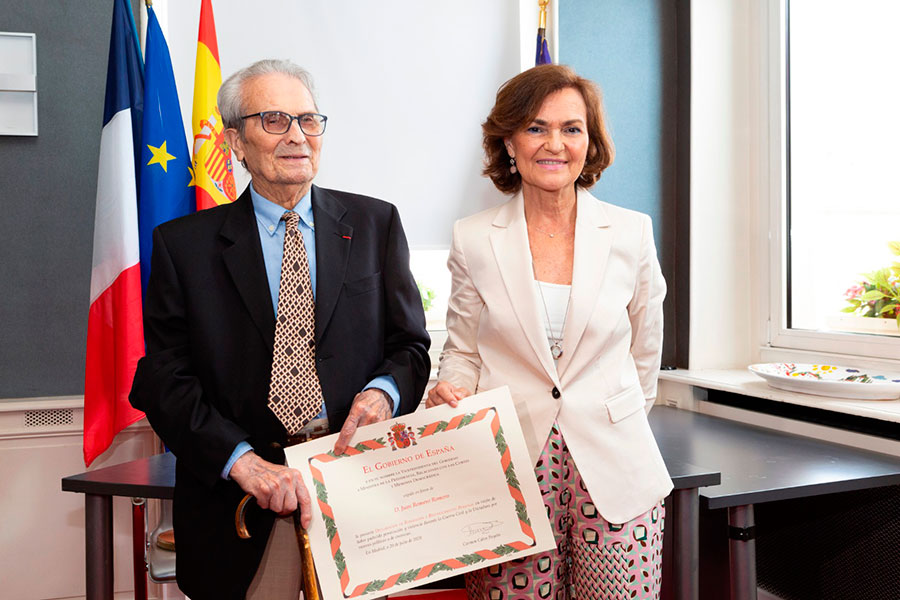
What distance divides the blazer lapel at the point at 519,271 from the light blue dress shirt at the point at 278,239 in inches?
11.6

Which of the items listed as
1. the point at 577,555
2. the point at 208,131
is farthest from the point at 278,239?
the point at 208,131

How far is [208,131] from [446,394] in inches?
67.3

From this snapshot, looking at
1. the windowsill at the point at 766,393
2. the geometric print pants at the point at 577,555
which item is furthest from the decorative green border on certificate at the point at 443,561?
the windowsill at the point at 766,393

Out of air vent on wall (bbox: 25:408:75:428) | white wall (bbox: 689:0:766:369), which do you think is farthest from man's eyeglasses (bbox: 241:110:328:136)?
white wall (bbox: 689:0:766:369)

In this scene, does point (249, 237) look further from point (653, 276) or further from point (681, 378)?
point (681, 378)

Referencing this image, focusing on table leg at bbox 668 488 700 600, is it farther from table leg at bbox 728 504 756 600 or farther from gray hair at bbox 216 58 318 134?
gray hair at bbox 216 58 318 134

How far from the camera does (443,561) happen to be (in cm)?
123

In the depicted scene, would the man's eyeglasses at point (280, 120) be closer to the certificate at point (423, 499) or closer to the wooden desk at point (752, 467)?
the certificate at point (423, 499)

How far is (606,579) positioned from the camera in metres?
1.36

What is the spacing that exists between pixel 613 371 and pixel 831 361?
5.77ft

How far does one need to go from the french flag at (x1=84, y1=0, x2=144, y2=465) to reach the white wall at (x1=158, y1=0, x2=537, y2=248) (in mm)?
361

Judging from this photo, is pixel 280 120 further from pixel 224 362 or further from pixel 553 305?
pixel 553 305

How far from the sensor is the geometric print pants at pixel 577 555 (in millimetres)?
1363

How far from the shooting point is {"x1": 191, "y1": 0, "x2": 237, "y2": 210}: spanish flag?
2566 mm
